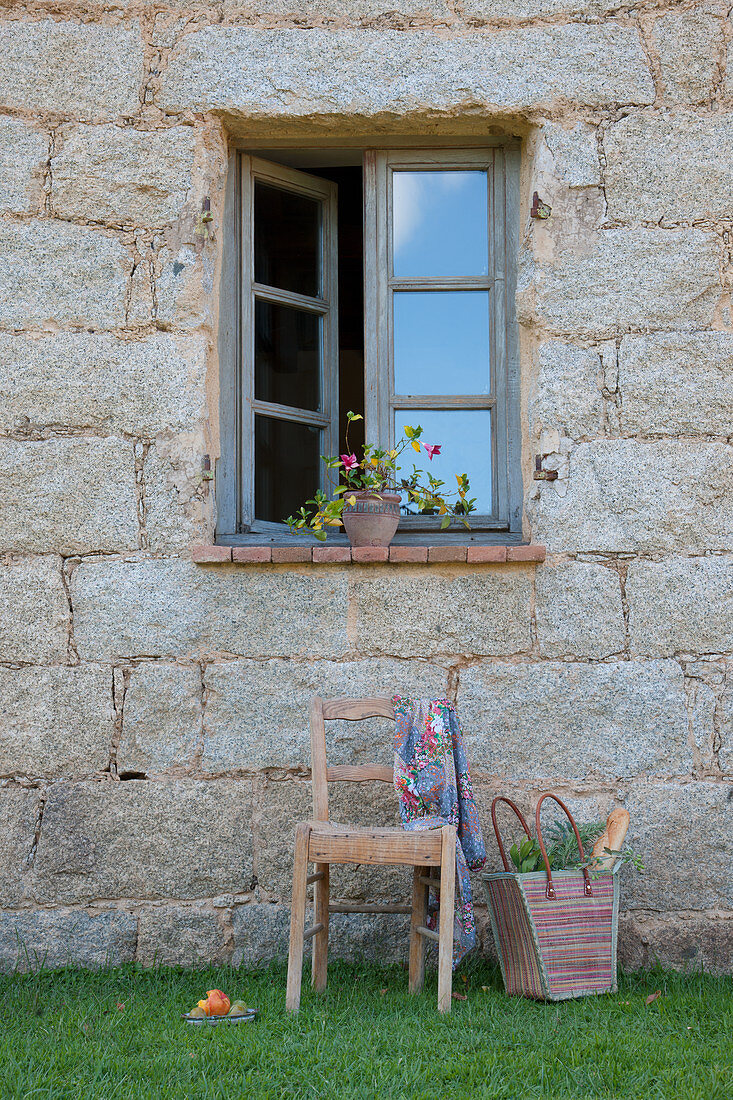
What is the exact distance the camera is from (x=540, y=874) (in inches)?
105

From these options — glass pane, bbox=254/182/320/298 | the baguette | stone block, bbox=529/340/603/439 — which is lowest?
the baguette

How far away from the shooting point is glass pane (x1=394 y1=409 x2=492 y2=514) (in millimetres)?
3535

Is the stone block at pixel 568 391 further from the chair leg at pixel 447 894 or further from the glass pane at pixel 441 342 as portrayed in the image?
the chair leg at pixel 447 894

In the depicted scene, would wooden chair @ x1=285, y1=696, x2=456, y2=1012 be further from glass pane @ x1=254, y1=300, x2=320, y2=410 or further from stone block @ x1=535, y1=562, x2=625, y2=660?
glass pane @ x1=254, y1=300, x2=320, y2=410

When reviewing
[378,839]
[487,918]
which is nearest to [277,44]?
[378,839]

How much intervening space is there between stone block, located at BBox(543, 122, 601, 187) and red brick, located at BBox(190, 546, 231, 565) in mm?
1662

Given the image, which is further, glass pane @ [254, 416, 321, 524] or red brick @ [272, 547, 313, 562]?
glass pane @ [254, 416, 321, 524]

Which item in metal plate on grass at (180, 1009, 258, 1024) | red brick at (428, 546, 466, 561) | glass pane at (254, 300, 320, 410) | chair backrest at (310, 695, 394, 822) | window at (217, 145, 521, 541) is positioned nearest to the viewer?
metal plate on grass at (180, 1009, 258, 1024)

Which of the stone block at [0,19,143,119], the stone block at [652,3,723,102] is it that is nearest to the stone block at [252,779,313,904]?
the stone block at [0,19,143,119]

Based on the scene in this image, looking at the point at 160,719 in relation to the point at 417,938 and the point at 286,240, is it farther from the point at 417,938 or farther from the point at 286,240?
the point at 286,240

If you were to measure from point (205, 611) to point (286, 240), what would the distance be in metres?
1.48

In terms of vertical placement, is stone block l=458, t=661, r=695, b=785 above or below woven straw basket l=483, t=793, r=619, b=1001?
above

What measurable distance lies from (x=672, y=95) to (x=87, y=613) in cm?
257

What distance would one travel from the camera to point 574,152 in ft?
10.9
